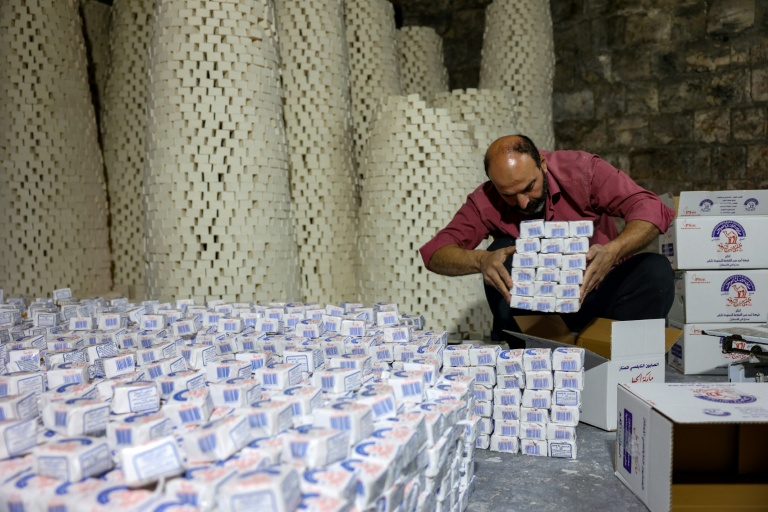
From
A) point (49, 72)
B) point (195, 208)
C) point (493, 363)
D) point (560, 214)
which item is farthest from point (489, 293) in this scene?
point (49, 72)

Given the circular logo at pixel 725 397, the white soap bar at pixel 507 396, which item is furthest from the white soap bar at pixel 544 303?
the circular logo at pixel 725 397

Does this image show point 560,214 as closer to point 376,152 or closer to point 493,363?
point 493,363

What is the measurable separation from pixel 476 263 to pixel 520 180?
0.34m

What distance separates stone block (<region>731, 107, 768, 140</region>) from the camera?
4.17 metres

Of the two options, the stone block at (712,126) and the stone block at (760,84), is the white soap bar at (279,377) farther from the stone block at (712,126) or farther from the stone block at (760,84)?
the stone block at (760,84)

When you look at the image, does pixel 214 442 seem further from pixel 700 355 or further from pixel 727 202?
pixel 727 202

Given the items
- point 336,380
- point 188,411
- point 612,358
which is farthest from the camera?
point 612,358

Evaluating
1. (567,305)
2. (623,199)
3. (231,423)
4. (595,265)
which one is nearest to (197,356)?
(231,423)

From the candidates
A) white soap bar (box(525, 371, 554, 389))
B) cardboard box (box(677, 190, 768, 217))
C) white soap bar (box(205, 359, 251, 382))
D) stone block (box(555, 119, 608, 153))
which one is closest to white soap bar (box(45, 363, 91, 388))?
white soap bar (box(205, 359, 251, 382))

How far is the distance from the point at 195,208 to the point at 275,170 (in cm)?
40

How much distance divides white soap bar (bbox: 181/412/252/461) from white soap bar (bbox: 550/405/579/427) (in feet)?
3.50

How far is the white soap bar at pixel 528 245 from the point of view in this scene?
80.0 inches

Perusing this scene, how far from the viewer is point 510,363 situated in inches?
71.2

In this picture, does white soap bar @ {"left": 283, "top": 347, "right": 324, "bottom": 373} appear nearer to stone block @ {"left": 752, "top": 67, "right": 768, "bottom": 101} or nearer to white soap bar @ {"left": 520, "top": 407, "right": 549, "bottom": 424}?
white soap bar @ {"left": 520, "top": 407, "right": 549, "bottom": 424}
